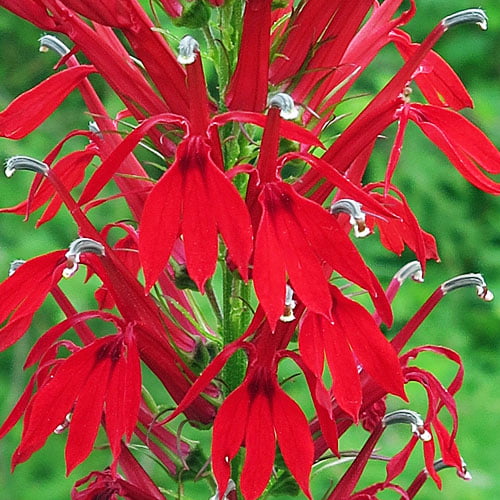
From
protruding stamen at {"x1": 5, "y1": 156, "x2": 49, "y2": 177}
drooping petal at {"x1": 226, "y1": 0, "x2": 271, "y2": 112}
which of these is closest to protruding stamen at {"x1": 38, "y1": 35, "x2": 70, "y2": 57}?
protruding stamen at {"x1": 5, "y1": 156, "x2": 49, "y2": 177}

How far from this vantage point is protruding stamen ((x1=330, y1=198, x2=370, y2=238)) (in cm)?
98

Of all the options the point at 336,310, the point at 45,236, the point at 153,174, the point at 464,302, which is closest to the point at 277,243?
the point at 336,310

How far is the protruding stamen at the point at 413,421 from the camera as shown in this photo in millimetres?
1081

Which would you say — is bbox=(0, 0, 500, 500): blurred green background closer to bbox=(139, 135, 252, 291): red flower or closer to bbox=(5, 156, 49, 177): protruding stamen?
bbox=(5, 156, 49, 177): protruding stamen

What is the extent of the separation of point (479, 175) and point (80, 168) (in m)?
0.48

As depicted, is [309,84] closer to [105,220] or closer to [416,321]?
[416,321]

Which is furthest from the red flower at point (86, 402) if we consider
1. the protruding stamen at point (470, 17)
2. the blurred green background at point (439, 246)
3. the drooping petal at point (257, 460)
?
the blurred green background at point (439, 246)

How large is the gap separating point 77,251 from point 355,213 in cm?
29

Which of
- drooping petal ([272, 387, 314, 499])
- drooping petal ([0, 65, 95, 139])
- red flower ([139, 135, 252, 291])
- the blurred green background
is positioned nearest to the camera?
red flower ([139, 135, 252, 291])

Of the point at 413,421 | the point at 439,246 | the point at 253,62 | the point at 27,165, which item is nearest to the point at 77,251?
the point at 27,165

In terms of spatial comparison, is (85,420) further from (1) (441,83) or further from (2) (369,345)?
(1) (441,83)

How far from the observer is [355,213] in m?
0.99

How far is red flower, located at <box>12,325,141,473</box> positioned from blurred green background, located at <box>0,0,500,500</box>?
0.84 meters

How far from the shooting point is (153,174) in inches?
102
